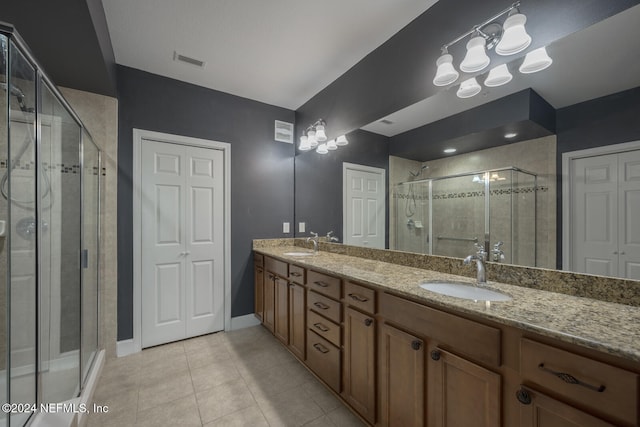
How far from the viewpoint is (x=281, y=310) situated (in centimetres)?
240

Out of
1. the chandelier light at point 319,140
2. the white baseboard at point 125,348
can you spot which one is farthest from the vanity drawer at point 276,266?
the white baseboard at point 125,348

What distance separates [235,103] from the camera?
9.78ft

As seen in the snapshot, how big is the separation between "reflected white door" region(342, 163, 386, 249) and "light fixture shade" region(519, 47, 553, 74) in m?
1.06

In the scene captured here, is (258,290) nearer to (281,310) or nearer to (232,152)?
(281,310)

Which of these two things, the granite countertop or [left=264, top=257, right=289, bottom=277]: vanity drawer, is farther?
[left=264, top=257, right=289, bottom=277]: vanity drawer

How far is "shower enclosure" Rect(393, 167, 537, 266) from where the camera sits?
1357mm

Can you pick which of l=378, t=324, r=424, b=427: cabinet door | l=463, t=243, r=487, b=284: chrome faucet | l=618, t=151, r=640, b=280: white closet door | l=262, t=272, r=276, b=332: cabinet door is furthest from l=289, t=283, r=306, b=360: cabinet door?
l=618, t=151, r=640, b=280: white closet door

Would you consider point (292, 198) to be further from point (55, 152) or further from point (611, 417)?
point (611, 417)

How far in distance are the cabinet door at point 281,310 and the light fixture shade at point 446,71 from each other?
1865mm

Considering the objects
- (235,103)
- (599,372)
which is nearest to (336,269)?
(599,372)

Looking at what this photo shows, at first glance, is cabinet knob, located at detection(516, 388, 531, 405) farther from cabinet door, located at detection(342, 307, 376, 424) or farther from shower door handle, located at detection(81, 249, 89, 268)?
shower door handle, located at detection(81, 249, 89, 268)

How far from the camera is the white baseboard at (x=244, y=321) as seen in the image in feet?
9.57

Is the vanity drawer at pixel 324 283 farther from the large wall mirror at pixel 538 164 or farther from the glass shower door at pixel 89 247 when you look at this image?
the glass shower door at pixel 89 247

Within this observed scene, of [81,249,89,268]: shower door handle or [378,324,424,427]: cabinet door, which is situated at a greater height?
[81,249,89,268]: shower door handle
